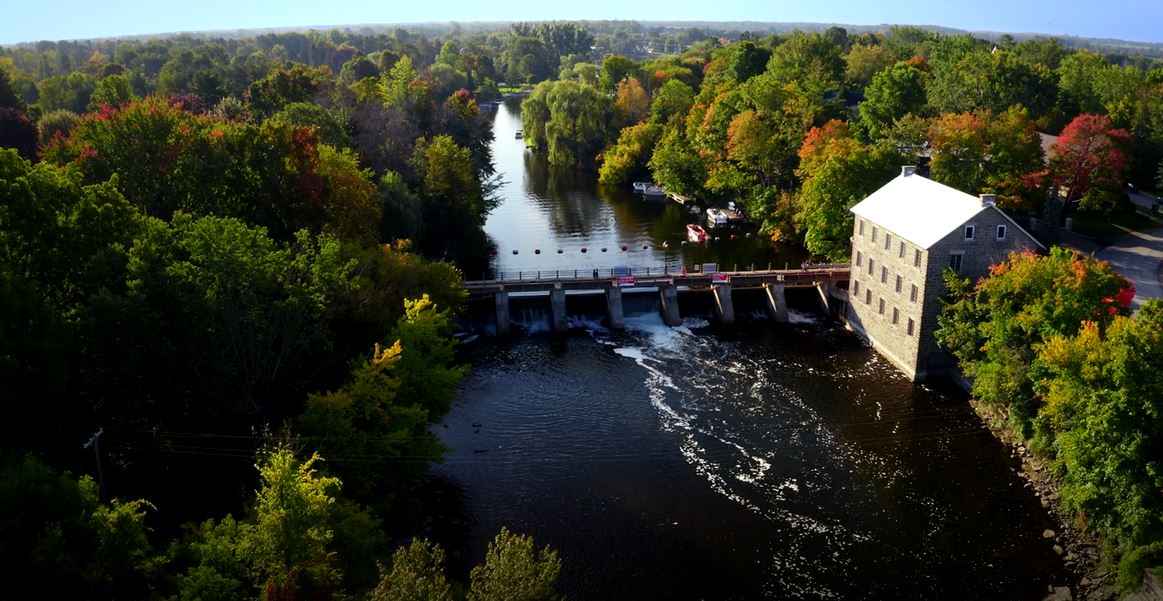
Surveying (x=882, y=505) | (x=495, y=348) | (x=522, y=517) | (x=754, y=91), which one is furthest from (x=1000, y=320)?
(x=754, y=91)

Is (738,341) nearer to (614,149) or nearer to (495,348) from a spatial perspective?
(495,348)

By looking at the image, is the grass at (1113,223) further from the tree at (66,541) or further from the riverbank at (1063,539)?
the tree at (66,541)

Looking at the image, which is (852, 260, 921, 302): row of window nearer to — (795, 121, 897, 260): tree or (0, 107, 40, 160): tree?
(795, 121, 897, 260): tree

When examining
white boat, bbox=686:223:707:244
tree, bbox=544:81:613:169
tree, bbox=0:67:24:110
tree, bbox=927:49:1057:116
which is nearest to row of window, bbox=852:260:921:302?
white boat, bbox=686:223:707:244

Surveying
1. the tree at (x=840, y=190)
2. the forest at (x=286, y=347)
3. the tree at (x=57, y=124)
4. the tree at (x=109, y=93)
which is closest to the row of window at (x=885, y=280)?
the forest at (x=286, y=347)

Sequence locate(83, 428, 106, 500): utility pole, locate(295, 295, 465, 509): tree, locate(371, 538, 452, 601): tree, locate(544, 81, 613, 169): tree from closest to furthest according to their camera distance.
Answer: locate(371, 538, 452, 601): tree
locate(83, 428, 106, 500): utility pole
locate(295, 295, 465, 509): tree
locate(544, 81, 613, 169): tree

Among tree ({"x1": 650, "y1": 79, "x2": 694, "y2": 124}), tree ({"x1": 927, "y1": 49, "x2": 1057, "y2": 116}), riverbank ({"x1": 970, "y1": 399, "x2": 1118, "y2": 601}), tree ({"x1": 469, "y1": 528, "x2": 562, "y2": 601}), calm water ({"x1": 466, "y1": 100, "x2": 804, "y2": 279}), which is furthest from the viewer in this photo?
tree ({"x1": 650, "y1": 79, "x2": 694, "y2": 124})

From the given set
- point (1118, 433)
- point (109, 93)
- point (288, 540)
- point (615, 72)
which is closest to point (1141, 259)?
point (1118, 433)
